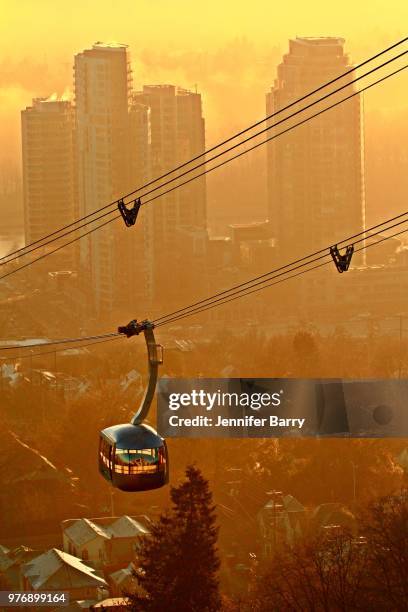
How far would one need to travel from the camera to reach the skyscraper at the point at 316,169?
257 feet

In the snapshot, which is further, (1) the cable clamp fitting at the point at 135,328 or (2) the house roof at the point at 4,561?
(2) the house roof at the point at 4,561


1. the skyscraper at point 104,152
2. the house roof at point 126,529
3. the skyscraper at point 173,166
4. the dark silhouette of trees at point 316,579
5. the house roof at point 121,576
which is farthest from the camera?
the skyscraper at point 173,166

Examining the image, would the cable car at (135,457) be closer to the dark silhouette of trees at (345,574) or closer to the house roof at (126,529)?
the dark silhouette of trees at (345,574)

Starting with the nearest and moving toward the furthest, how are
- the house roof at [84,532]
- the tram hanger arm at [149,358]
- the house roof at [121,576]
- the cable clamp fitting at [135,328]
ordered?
the tram hanger arm at [149,358] < the cable clamp fitting at [135,328] < the house roof at [121,576] < the house roof at [84,532]

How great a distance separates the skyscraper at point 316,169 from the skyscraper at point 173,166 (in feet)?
13.5

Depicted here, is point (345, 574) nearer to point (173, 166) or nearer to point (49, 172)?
point (173, 166)

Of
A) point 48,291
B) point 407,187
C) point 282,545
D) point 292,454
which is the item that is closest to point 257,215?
point 407,187

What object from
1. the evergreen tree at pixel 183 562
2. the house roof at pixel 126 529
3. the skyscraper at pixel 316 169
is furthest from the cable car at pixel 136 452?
the skyscraper at pixel 316 169

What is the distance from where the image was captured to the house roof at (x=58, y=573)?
2364 cm

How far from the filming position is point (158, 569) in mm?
21016

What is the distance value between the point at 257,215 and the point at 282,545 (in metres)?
84.4

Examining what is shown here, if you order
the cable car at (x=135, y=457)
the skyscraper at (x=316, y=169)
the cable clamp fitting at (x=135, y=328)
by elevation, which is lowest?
the cable car at (x=135, y=457)

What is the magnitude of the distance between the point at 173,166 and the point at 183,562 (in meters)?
57.6

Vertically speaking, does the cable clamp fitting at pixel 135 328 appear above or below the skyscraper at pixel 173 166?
below
